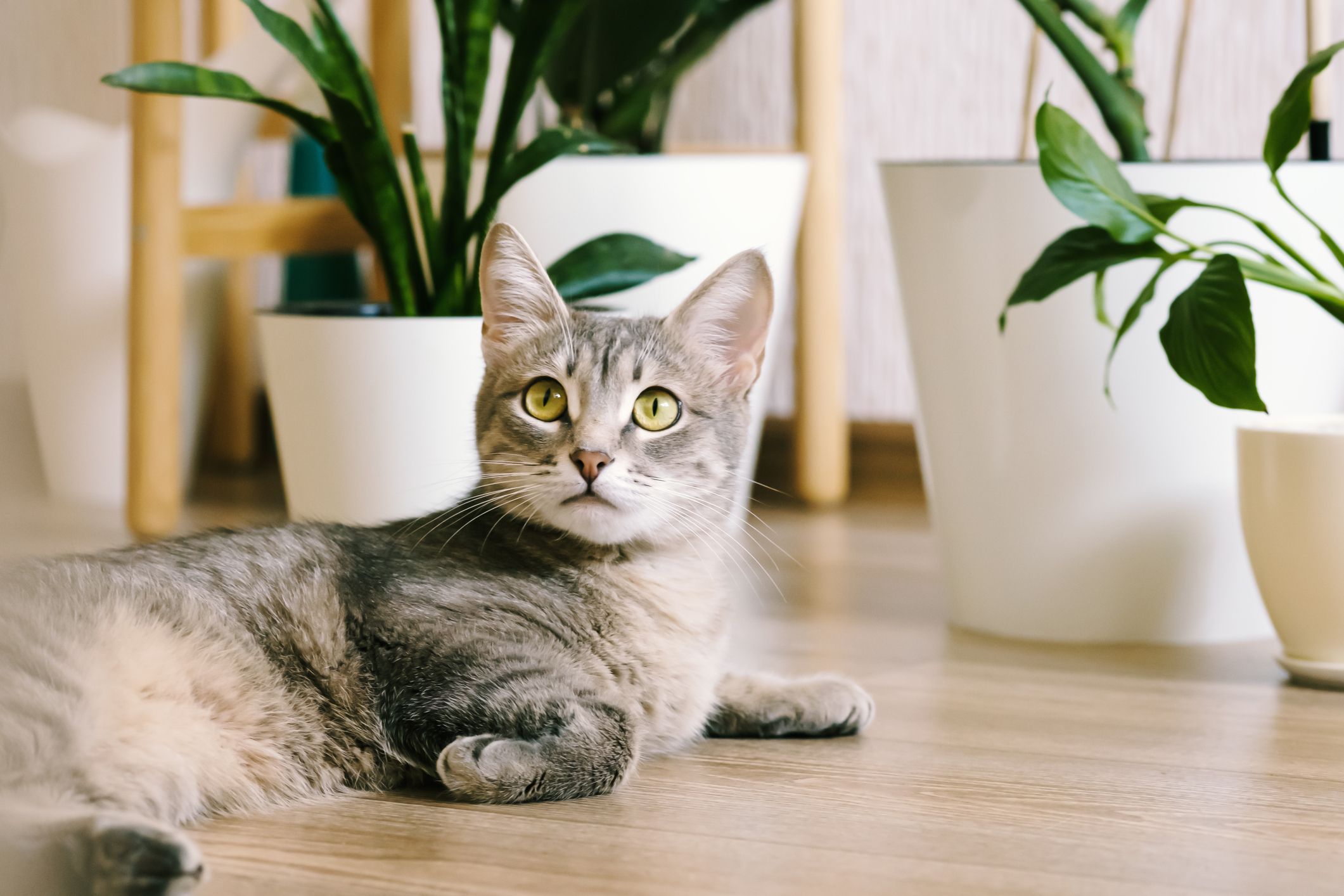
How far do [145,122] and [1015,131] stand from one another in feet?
4.07

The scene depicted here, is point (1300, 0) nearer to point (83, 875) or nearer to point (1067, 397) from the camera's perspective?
point (1067, 397)

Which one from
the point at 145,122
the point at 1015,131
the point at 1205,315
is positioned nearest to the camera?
the point at 1205,315

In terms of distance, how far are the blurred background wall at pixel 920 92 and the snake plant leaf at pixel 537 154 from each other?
0.69 m

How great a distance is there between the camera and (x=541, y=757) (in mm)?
873

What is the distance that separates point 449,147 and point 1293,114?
794 millimetres

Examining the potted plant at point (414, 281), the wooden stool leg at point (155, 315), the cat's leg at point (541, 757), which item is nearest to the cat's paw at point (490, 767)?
the cat's leg at point (541, 757)

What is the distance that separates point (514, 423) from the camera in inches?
39.8

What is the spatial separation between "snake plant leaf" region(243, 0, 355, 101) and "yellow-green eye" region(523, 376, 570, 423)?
45 centimetres

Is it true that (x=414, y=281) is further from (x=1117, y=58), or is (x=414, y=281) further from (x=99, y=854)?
(x=99, y=854)

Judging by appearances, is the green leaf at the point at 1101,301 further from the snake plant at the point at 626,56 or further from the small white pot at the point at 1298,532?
the snake plant at the point at 626,56

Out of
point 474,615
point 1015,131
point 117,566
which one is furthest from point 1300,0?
point 117,566

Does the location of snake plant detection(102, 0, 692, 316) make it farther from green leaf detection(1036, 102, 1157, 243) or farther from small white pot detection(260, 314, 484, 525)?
green leaf detection(1036, 102, 1157, 243)

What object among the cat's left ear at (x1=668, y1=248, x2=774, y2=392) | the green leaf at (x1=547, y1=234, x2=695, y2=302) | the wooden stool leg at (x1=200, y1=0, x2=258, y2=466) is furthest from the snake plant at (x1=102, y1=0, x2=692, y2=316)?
the wooden stool leg at (x1=200, y1=0, x2=258, y2=466)

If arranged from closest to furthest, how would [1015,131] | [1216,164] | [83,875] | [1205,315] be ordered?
[83,875] < [1205,315] < [1216,164] < [1015,131]
